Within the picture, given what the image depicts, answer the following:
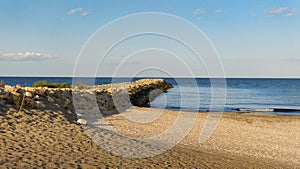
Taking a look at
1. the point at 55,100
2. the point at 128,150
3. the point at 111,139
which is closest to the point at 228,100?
the point at 55,100

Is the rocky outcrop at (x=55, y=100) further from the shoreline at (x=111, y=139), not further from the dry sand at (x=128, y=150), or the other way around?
the dry sand at (x=128, y=150)

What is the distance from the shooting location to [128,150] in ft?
38.4

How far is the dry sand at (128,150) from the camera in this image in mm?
9781

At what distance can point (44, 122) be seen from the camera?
14.5 meters

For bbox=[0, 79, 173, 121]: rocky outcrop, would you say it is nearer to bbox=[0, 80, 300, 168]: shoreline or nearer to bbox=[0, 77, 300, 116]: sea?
bbox=[0, 80, 300, 168]: shoreline

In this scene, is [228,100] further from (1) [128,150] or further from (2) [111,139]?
(1) [128,150]

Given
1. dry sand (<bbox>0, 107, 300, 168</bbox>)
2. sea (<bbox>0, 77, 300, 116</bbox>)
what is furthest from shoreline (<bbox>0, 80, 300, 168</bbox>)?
sea (<bbox>0, 77, 300, 116</bbox>)

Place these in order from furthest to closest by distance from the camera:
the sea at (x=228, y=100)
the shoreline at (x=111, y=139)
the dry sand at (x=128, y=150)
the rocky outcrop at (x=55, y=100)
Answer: the sea at (x=228, y=100), the rocky outcrop at (x=55, y=100), the shoreline at (x=111, y=139), the dry sand at (x=128, y=150)

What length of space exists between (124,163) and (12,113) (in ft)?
23.0

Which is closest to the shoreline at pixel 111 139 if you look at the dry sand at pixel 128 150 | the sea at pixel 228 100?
the dry sand at pixel 128 150

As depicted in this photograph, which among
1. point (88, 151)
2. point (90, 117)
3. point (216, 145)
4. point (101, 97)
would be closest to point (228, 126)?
point (216, 145)

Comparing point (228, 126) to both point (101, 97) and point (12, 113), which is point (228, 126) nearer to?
point (101, 97)

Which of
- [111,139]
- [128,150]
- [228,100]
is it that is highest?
[111,139]

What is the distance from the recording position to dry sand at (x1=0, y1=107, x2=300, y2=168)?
9781mm
